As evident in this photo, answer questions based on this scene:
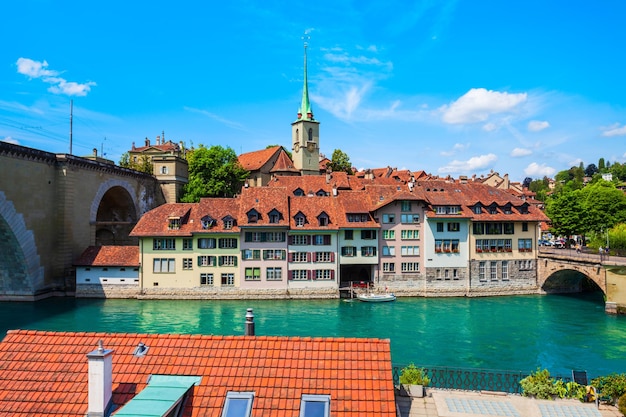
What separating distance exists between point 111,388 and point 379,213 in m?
40.1

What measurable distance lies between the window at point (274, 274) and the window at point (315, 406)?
36.0 m

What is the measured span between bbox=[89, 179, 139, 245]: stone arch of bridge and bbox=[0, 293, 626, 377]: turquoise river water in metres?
13.2

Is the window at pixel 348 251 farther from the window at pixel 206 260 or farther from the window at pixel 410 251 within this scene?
the window at pixel 206 260

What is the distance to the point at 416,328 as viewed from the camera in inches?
1377

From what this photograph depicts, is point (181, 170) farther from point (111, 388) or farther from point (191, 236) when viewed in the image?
point (111, 388)

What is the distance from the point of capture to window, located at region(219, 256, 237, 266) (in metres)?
45.7

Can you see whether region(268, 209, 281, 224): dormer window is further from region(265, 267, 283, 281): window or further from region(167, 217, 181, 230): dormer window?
region(167, 217, 181, 230): dormer window

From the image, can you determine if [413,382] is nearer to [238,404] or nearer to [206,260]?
[238,404]

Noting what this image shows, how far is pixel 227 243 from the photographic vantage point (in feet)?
151

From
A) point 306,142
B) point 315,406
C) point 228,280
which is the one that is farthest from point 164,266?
point 306,142

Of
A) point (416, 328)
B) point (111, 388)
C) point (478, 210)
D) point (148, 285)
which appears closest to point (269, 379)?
point (111, 388)

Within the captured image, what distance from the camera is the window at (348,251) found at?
4703 centimetres

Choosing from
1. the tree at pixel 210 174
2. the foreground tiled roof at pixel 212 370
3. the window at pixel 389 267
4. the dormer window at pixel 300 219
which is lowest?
the window at pixel 389 267

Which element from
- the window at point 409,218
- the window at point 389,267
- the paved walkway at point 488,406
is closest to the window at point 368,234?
the window at point 389,267
